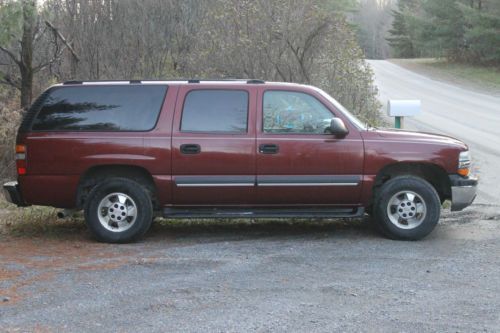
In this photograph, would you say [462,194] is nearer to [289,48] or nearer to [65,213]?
[65,213]

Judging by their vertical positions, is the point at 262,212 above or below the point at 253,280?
above

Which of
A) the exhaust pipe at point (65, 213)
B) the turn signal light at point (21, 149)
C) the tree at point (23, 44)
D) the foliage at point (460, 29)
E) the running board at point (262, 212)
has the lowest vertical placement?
the exhaust pipe at point (65, 213)

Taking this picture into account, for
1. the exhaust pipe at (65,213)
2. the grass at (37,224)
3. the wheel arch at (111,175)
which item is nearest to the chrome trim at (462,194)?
the wheel arch at (111,175)

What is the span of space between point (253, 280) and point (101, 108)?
9.56ft

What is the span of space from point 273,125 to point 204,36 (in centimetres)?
882

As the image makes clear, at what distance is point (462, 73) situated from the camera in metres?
37.5

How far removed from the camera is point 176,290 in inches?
216

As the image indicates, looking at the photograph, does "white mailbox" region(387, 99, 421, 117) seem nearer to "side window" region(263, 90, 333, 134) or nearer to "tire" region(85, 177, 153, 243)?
"side window" region(263, 90, 333, 134)

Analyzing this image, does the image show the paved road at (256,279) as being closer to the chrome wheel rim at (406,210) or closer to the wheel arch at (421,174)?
the chrome wheel rim at (406,210)

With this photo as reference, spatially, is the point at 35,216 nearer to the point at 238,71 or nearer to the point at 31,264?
the point at 31,264

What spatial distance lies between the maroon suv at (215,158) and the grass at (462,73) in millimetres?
23611

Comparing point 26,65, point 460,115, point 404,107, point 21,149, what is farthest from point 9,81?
point 460,115

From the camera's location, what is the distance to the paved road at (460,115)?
1220 centimetres

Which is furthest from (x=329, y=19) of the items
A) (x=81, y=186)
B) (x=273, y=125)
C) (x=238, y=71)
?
(x=81, y=186)
